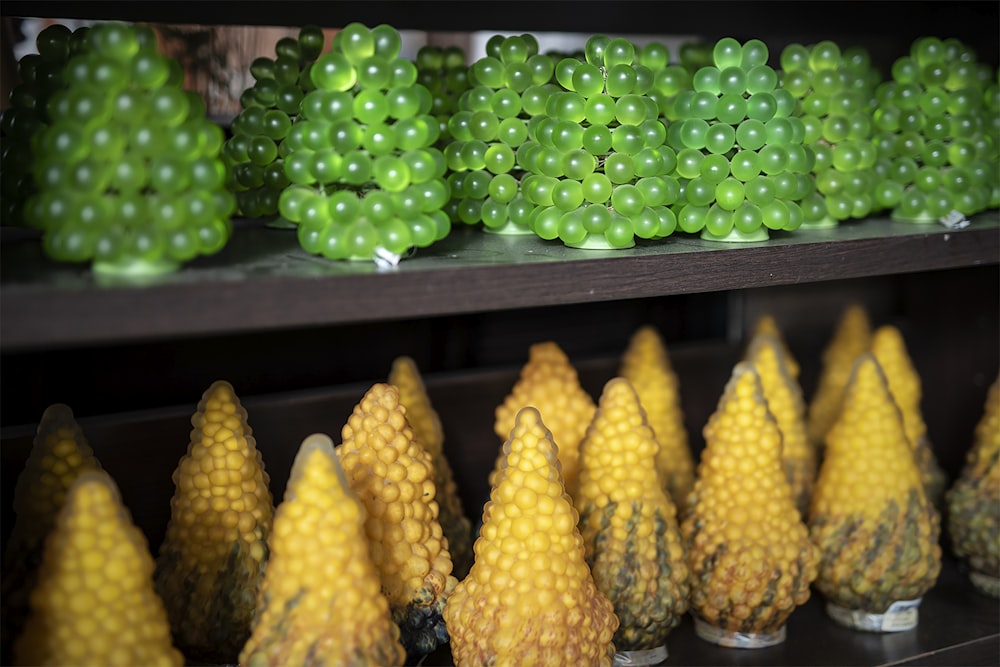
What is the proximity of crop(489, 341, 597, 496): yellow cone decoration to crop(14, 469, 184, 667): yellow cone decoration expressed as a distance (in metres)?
0.46

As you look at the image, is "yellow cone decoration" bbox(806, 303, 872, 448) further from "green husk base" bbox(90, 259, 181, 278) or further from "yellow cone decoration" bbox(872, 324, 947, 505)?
"green husk base" bbox(90, 259, 181, 278)

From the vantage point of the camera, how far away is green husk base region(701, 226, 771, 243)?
96 centimetres

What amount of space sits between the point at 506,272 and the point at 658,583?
15.2 inches

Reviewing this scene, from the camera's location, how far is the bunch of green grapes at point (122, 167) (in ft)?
2.30

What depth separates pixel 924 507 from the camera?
1.11 m

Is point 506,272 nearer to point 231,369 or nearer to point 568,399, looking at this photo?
point 568,399

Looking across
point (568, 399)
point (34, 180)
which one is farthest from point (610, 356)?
point (34, 180)

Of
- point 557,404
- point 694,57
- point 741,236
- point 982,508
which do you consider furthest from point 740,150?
point 982,508

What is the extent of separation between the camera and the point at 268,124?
3.07 ft

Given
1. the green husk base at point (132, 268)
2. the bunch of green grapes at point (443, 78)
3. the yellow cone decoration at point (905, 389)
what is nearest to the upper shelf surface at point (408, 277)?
the green husk base at point (132, 268)

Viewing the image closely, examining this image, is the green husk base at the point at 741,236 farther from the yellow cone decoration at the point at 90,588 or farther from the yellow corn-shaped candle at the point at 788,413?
the yellow cone decoration at the point at 90,588

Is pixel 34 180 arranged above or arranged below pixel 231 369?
above

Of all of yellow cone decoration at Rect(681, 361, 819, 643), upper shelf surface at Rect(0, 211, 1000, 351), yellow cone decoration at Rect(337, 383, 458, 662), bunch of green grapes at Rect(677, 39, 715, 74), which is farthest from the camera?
bunch of green grapes at Rect(677, 39, 715, 74)

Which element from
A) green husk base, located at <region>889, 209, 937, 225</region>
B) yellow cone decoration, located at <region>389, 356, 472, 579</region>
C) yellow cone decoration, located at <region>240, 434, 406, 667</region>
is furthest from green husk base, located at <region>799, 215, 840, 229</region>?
yellow cone decoration, located at <region>240, 434, 406, 667</region>
